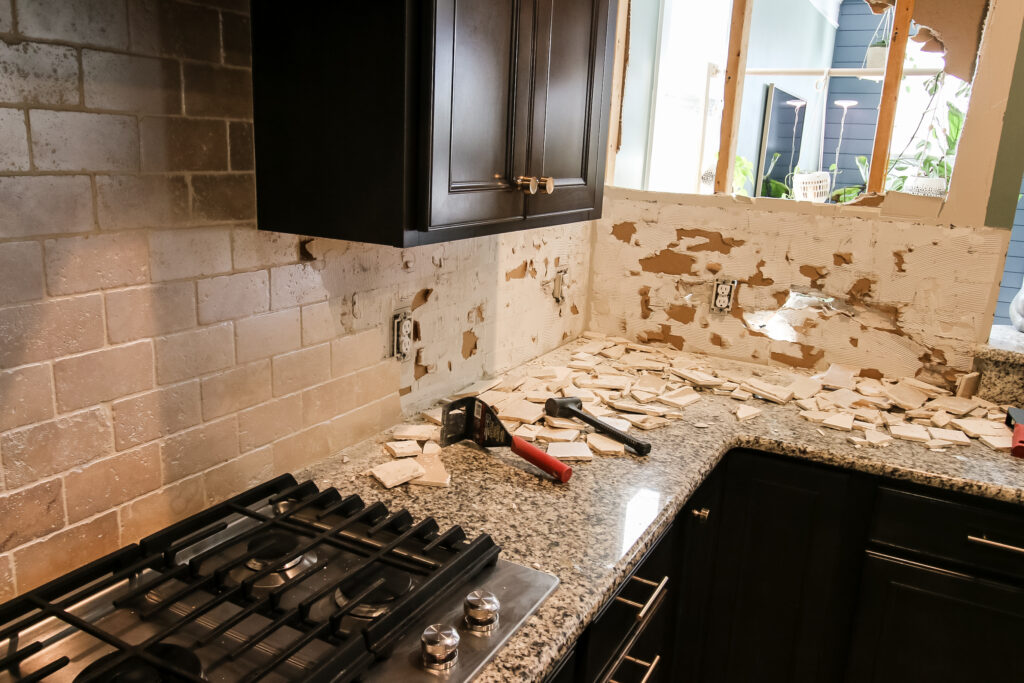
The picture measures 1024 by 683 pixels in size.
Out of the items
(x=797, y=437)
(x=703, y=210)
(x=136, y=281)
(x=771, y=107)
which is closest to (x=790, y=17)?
(x=771, y=107)

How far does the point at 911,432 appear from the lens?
6.80ft

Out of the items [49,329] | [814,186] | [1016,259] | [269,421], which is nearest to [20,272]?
[49,329]

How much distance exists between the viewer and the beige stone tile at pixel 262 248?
1.40 metres

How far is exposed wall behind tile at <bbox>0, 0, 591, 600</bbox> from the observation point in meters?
1.08

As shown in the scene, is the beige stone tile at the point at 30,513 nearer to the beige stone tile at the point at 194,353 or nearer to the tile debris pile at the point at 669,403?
the beige stone tile at the point at 194,353

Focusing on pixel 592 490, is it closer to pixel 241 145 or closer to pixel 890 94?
pixel 241 145

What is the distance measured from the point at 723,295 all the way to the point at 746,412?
2.24 ft

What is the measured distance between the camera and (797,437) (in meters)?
2.02

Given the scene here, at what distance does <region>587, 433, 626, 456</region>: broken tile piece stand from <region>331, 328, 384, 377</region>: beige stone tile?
60 centimetres

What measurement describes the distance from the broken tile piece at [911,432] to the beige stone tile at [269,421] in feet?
5.44

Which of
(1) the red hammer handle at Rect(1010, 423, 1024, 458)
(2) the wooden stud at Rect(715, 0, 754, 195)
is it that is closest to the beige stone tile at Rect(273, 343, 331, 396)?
(2) the wooden stud at Rect(715, 0, 754, 195)

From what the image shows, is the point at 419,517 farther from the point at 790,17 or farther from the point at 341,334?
the point at 790,17

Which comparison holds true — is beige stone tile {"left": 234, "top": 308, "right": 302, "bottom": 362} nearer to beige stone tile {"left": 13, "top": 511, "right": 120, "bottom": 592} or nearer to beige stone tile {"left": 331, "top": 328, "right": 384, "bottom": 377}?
beige stone tile {"left": 331, "top": 328, "right": 384, "bottom": 377}

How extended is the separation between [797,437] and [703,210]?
3.36 ft
